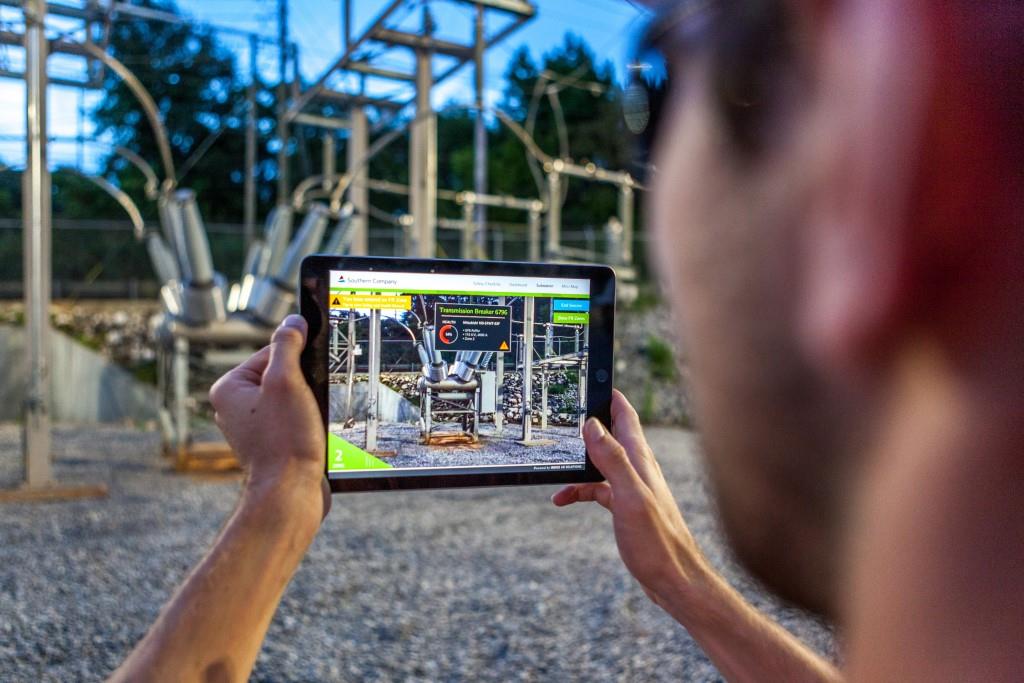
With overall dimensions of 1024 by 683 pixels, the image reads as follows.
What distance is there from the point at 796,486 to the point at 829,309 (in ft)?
0.29

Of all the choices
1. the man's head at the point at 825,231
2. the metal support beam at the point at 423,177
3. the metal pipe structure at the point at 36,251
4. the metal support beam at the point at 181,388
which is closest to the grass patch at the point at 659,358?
the metal support beam at the point at 423,177

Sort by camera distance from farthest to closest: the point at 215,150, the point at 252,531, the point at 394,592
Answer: the point at 215,150, the point at 394,592, the point at 252,531

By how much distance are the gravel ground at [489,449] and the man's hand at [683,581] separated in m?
0.03

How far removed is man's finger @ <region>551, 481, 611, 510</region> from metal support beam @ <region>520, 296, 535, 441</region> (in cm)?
5

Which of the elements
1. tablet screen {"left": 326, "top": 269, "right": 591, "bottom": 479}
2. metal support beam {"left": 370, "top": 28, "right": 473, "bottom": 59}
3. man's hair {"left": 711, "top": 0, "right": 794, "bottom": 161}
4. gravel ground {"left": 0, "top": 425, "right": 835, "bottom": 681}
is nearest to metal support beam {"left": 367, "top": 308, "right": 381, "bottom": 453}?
tablet screen {"left": 326, "top": 269, "right": 591, "bottom": 479}

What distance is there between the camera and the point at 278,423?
56 cm

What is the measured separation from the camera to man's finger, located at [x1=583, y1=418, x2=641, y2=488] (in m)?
0.61

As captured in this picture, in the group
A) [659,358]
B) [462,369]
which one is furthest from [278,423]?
[659,358]

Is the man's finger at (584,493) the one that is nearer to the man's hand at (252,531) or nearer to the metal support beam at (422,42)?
the man's hand at (252,531)

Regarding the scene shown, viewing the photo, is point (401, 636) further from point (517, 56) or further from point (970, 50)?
point (517, 56)

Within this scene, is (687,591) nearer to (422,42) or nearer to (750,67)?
(750,67)

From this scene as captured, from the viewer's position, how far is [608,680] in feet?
5.80
